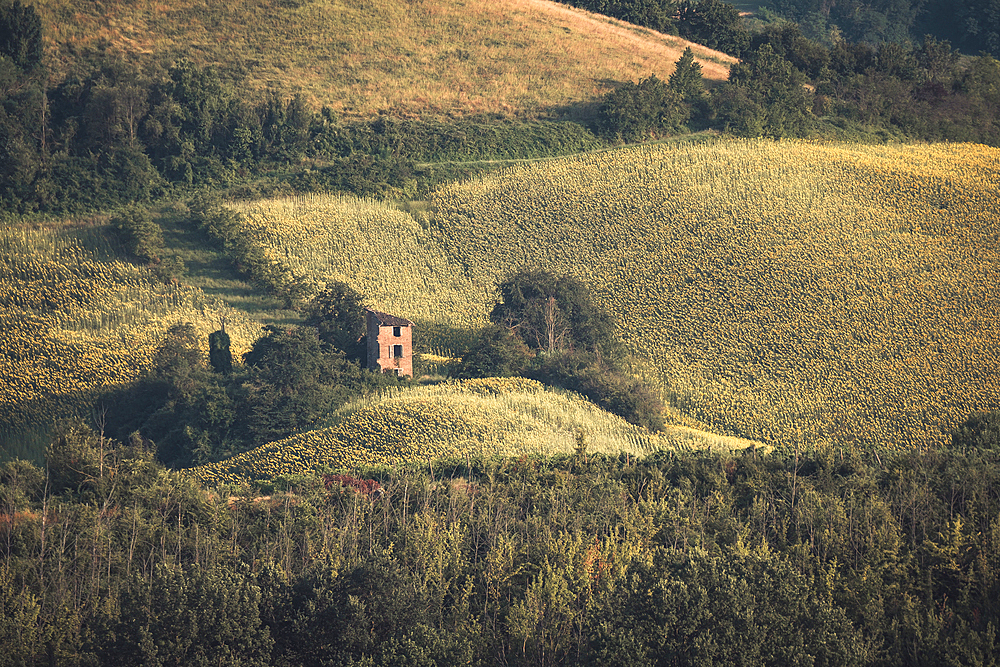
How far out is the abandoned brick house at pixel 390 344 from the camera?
231 feet

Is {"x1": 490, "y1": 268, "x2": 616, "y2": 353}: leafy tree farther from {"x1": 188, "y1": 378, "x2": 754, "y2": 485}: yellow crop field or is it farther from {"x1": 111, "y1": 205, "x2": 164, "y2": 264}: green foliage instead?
{"x1": 111, "y1": 205, "x2": 164, "y2": 264}: green foliage

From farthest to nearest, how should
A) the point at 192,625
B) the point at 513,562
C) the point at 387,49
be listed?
1. the point at 387,49
2. the point at 513,562
3. the point at 192,625

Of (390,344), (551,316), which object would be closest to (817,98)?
(551,316)

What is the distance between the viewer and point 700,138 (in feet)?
319

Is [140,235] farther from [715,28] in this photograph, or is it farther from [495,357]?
[715,28]

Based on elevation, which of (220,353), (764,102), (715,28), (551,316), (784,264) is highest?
(715,28)

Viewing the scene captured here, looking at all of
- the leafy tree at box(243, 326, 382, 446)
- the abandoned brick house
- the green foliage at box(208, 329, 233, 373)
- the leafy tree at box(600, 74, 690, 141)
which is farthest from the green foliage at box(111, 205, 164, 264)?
the leafy tree at box(600, 74, 690, 141)

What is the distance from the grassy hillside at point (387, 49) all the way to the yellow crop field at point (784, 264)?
1233cm

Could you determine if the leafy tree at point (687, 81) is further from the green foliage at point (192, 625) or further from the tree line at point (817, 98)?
the green foliage at point (192, 625)

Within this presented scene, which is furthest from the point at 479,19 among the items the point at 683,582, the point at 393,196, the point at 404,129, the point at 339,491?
the point at 683,582

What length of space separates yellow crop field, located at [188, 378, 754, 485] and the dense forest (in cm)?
294

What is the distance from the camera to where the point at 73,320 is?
72.1m

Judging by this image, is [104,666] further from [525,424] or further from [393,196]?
[393,196]

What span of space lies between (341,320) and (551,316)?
40.3ft
